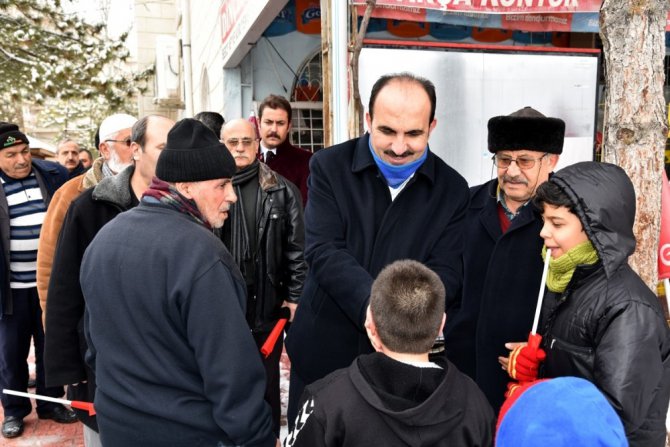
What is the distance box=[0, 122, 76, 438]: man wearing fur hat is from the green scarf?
3585 mm

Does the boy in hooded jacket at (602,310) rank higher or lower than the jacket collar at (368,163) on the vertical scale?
lower

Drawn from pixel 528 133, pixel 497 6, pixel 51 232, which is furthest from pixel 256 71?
pixel 528 133

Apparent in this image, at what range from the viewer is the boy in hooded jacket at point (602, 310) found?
1.68 metres

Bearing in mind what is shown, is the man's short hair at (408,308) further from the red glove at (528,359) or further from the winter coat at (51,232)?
the winter coat at (51,232)

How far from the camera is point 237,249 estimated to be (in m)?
3.17

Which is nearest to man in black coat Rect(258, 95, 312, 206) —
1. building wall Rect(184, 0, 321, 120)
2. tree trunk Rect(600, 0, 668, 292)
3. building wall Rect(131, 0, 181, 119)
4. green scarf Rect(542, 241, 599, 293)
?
tree trunk Rect(600, 0, 668, 292)

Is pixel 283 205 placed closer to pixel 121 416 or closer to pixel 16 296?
pixel 121 416

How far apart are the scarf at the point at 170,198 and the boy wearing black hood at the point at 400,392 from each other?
0.71 metres

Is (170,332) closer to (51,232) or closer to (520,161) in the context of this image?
(51,232)

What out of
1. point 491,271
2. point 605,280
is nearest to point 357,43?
point 491,271

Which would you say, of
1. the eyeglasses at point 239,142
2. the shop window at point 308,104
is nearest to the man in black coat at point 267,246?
the eyeglasses at point 239,142

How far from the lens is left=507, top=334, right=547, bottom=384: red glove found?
6.49ft

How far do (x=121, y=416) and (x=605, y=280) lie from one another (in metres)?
1.62

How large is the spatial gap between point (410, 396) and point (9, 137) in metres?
3.79
